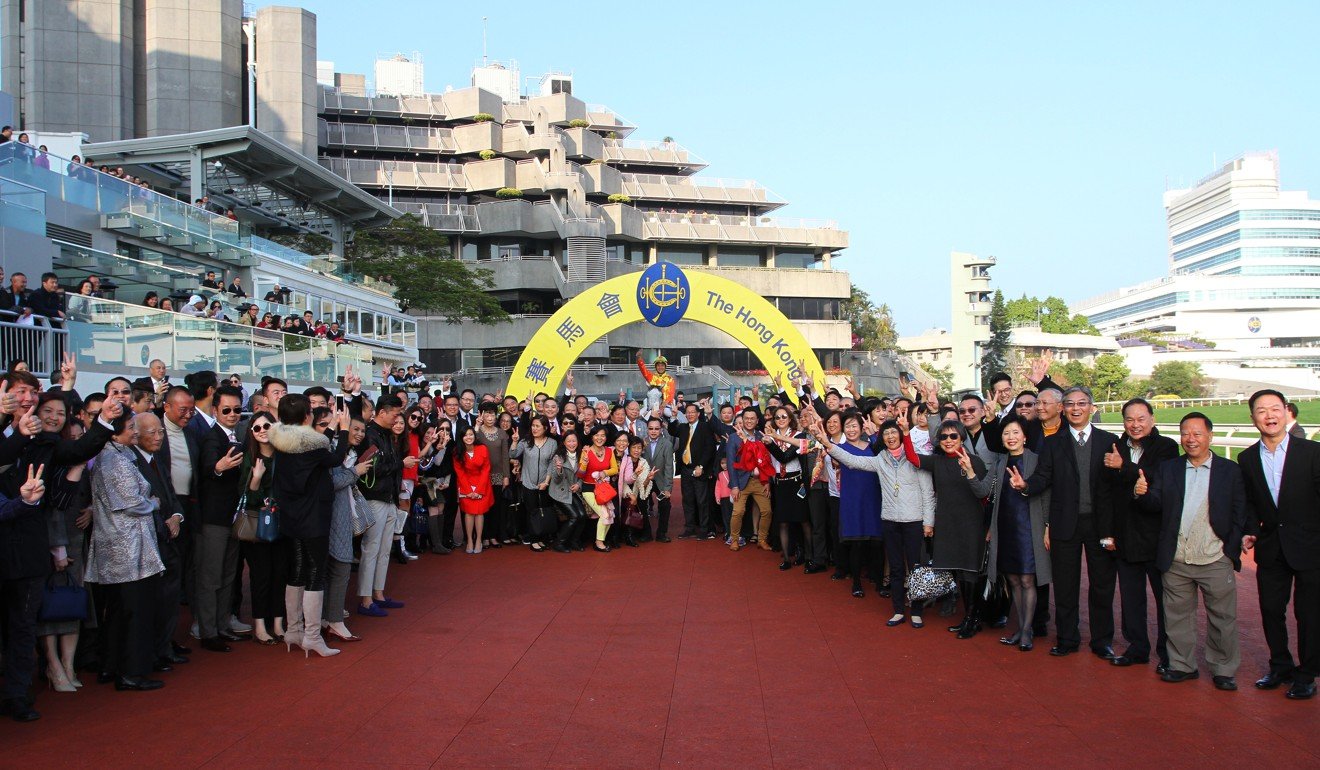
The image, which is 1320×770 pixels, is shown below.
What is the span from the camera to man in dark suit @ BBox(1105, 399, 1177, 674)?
20.0 feet

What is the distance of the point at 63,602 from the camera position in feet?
17.9

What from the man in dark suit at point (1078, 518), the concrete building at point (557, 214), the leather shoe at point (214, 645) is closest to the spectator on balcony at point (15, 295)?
the leather shoe at point (214, 645)

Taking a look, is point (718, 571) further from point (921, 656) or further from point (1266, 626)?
point (1266, 626)

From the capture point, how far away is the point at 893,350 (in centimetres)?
5866

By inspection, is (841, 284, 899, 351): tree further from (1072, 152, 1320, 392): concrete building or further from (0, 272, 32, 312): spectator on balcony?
(0, 272, 32, 312): spectator on balcony

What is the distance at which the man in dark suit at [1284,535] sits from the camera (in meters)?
5.50

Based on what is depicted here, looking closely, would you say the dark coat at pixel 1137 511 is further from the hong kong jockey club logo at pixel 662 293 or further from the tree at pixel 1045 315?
the tree at pixel 1045 315

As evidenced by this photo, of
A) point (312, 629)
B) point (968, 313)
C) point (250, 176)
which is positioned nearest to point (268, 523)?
point (312, 629)

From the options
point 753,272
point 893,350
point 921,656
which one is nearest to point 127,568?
point 921,656

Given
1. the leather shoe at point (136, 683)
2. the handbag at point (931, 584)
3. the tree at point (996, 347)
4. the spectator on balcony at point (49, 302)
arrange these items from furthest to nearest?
the tree at point (996, 347) < the spectator on balcony at point (49, 302) < the handbag at point (931, 584) < the leather shoe at point (136, 683)

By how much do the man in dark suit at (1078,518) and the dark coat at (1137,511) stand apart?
0.06 meters

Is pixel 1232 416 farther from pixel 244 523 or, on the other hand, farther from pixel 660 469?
pixel 244 523

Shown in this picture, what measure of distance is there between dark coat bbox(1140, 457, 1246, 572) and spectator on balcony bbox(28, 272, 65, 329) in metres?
12.0

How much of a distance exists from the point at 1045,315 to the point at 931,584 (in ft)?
282
